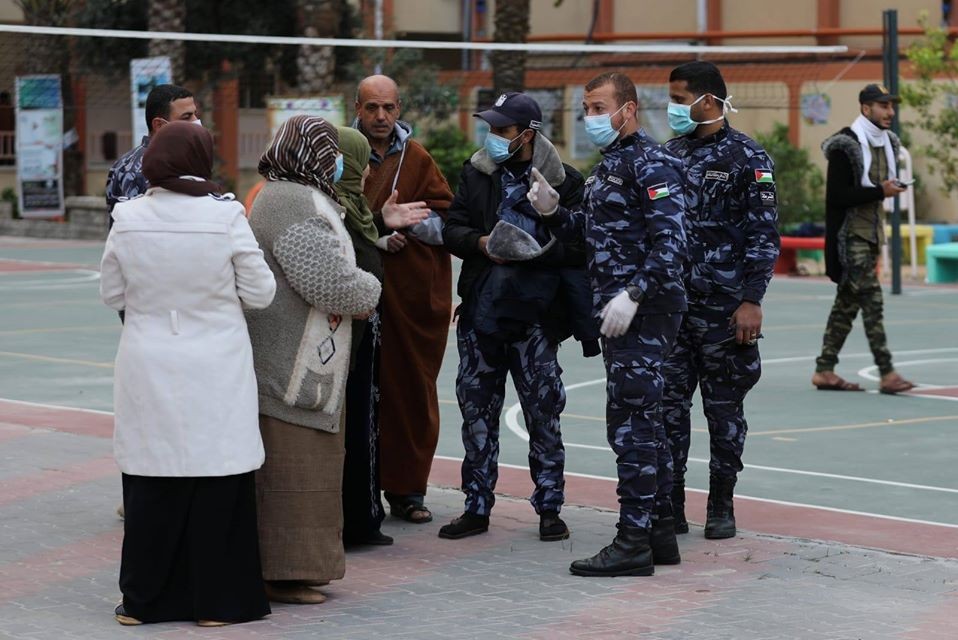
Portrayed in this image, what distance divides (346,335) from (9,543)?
2.13 m

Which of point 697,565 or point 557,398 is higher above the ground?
point 557,398

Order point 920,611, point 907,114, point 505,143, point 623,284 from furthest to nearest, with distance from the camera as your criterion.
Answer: point 907,114 < point 505,143 < point 623,284 < point 920,611

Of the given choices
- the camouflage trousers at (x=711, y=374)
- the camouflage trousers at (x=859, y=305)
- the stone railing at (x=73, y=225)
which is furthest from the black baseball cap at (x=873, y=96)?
the stone railing at (x=73, y=225)

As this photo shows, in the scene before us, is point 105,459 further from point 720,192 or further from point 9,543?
point 720,192

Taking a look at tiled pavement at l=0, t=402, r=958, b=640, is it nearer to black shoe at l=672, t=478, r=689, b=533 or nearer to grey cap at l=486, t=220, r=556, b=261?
black shoe at l=672, t=478, r=689, b=533

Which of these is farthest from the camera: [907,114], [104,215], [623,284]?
[104,215]

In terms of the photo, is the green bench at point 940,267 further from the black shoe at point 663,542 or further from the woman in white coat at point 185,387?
the woman in white coat at point 185,387

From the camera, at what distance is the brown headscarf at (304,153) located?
281 inches

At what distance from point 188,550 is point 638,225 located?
7.41 ft

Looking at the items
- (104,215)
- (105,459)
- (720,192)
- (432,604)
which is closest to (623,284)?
(720,192)

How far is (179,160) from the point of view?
6.73m

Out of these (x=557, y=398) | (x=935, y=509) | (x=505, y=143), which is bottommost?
(x=935, y=509)

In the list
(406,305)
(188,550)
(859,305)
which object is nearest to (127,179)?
(406,305)

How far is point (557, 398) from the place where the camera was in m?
8.35
